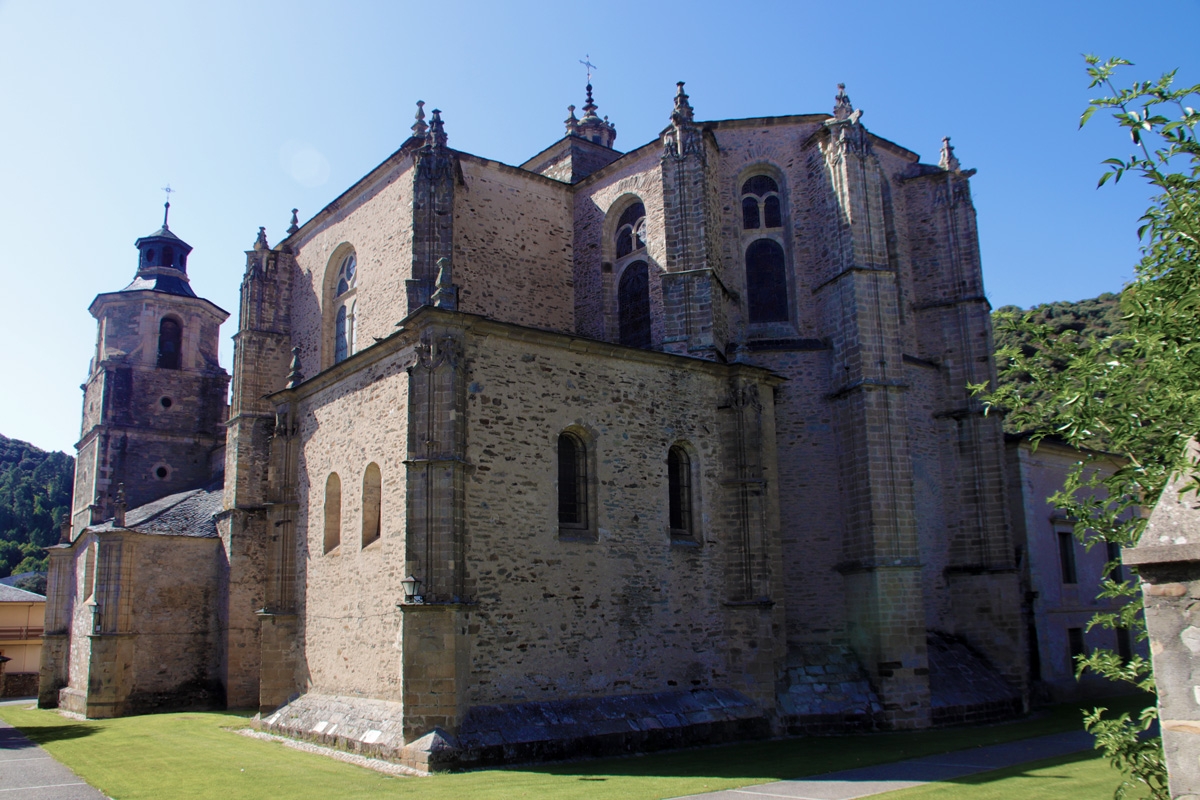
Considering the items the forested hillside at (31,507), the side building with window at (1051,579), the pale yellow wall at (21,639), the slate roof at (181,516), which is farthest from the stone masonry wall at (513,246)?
the forested hillside at (31,507)

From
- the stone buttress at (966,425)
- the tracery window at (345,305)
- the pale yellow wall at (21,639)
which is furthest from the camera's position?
the pale yellow wall at (21,639)

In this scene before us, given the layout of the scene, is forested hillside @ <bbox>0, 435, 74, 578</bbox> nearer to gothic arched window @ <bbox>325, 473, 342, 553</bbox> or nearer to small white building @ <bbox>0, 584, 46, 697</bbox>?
small white building @ <bbox>0, 584, 46, 697</bbox>

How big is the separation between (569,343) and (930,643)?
10888mm

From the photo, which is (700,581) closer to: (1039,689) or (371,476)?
(371,476)

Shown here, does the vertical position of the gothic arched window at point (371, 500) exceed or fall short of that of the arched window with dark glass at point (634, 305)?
it falls short

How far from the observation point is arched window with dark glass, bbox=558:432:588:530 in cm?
1570

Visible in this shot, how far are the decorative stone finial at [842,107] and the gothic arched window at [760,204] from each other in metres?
2.08

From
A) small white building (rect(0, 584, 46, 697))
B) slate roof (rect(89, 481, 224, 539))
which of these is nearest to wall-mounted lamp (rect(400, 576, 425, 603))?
slate roof (rect(89, 481, 224, 539))

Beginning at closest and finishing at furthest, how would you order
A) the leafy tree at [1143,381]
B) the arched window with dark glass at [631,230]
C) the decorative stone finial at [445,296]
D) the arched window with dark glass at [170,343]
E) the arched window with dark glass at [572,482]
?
the leafy tree at [1143,381] < the decorative stone finial at [445,296] < the arched window with dark glass at [572,482] < the arched window with dark glass at [631,230] < the arched window with dark glass at [170,343]

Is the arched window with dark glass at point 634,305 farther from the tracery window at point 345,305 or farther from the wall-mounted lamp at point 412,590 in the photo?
the wall-mounted lamp at point 412,590

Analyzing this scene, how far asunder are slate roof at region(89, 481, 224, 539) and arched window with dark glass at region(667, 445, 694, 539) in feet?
49.1

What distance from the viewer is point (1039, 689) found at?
22.0 metres

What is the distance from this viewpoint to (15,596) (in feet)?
134

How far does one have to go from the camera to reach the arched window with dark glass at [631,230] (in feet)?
70.6
